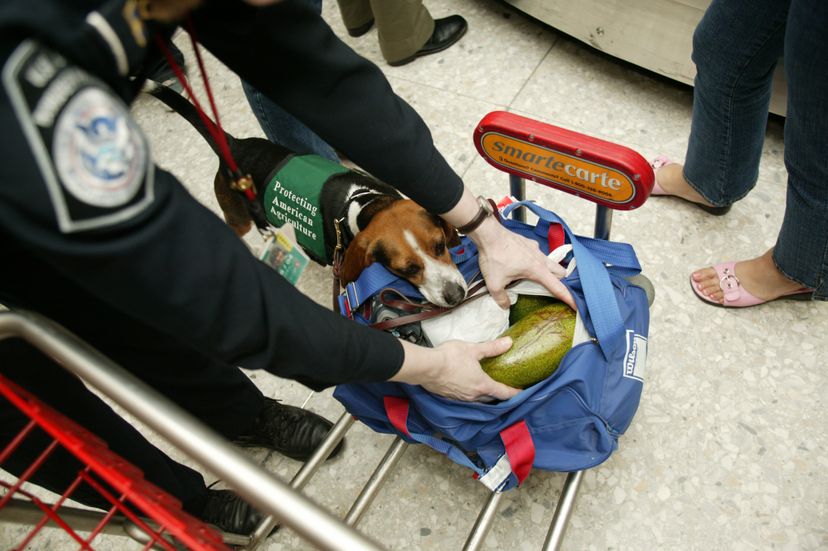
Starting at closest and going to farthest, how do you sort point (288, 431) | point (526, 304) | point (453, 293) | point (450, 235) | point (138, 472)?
point (138, 472) < point (526, 304) < point (453, 293) < point (288, 431) < point (450, 235)

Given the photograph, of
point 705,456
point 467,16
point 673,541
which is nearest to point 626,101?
point 467,16

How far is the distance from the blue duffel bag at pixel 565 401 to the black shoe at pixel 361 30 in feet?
6.08

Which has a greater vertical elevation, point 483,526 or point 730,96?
point 730,96

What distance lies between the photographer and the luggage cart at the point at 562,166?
41.7 inches

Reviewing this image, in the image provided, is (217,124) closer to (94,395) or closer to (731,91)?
(94,395)

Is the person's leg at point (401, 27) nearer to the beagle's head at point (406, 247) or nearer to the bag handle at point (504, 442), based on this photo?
the beagle's head at point (406, 247)

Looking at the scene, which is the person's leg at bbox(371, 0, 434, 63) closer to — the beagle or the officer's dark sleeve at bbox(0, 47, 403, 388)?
the beagle

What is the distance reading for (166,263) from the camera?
62cm

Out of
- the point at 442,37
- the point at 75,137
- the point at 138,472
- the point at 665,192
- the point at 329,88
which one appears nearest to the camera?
the point at 75,137

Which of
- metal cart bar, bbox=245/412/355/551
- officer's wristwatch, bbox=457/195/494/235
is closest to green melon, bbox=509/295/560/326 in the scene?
officer's wristwatch, bbox=457/195/494/235

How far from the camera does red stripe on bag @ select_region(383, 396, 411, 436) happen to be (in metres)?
1.25

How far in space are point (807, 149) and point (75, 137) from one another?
Answer: 135 centimetres

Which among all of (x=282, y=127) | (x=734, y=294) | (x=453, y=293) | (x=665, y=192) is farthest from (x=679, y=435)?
(x=282, y=127)

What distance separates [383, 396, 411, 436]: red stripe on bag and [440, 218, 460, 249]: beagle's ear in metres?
0.63
